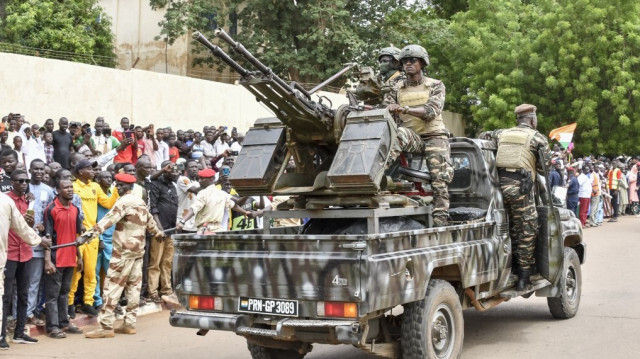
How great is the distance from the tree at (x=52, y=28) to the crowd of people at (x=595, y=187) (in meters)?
13.5

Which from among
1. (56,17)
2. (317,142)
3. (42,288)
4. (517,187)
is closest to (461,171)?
(517,187)

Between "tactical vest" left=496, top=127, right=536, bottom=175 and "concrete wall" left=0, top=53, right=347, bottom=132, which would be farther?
"concrete wall" left=0, top=53, right=347, bottom=132

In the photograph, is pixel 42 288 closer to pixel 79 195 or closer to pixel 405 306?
pixel 79 195

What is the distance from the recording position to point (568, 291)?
361 inches

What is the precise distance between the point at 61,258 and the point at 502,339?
4730mm

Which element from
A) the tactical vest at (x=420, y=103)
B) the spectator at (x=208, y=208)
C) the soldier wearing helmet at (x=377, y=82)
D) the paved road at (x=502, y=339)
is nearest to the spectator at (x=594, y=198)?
the paved road at (x=502, y=339)

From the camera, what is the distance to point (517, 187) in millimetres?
8141

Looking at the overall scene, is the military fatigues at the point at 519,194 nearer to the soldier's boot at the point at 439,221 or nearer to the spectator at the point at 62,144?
the soldier's boot at the point at 439,221

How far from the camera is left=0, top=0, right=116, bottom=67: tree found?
75.6ft

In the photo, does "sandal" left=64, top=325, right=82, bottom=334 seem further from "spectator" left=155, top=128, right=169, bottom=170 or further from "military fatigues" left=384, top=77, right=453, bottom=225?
"spectator" left=155, top=128, right=169, bottom=170

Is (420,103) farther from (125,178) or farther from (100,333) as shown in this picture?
(100,333)

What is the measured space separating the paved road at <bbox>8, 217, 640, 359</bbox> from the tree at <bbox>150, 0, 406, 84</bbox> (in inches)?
592

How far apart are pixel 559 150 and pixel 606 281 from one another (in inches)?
473

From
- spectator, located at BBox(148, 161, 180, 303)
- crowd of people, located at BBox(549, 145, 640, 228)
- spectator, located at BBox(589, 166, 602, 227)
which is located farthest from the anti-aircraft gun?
spectator, located at BBox(589, 166, 602, 227)
